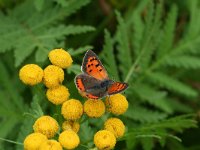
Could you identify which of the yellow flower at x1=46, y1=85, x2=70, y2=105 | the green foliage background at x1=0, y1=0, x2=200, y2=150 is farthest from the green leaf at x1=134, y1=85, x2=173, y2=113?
the yellow flower at x1=46, y1=85, x2=70, y2=105

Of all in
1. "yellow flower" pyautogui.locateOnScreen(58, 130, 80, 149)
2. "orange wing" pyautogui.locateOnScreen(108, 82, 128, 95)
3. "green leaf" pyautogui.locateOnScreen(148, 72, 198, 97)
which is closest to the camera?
"orange wing" pyautogui.locateOnScreen(108, 82, 128, 95)

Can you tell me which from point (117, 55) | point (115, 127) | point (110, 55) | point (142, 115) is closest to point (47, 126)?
point (115, 127)

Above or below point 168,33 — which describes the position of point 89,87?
above

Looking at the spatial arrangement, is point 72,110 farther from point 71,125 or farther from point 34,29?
point 34,29

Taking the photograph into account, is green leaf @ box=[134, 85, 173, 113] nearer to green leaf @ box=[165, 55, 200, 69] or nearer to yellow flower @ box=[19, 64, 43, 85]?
green leaf @ box=[165, 55, 200, 69]

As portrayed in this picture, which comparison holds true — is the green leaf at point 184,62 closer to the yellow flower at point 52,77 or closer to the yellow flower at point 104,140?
the yellow flower at point 52,77

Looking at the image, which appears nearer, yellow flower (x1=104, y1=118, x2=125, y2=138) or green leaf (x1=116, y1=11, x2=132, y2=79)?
yellow flower (x1=104, y1=118, x2=125, y2=138)

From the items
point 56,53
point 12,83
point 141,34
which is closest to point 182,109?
point 141,34
